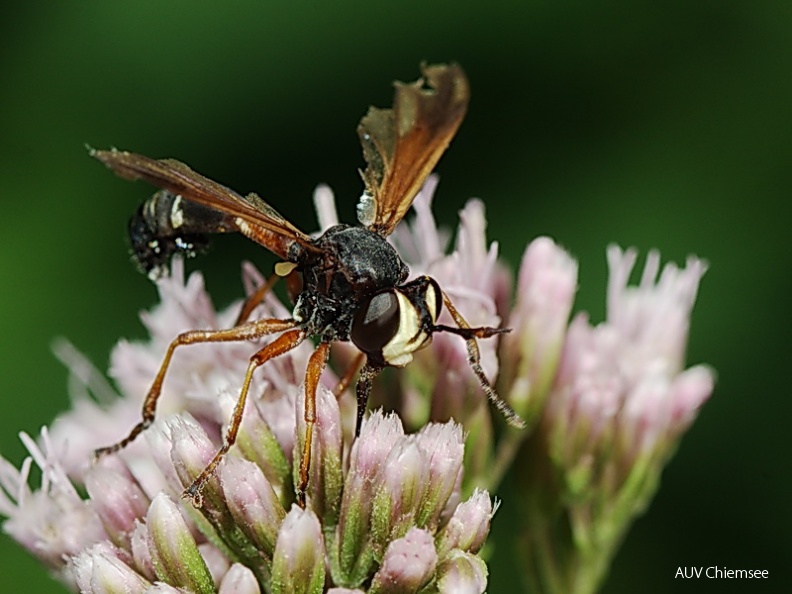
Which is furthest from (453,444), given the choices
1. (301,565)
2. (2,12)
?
(2,12)

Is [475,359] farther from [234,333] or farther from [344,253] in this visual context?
[234,333]

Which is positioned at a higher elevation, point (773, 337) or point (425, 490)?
point (773, 337)

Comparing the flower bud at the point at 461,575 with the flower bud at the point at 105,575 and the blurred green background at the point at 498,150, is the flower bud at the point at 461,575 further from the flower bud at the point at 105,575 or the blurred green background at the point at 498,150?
the blurred green background at the point at 498,150

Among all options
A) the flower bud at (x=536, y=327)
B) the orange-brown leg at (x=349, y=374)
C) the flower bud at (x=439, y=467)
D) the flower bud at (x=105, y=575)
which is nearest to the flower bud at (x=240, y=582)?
the flower bud at (x=105, y=575)

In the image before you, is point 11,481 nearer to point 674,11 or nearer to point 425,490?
point 425,490

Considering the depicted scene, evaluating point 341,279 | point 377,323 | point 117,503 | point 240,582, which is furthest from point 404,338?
point 117,503

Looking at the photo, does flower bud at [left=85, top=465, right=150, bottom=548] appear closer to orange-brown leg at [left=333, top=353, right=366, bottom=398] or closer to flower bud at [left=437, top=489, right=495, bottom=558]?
orange-brown leg at [left=333, top=353, right=366, bottom=398]
